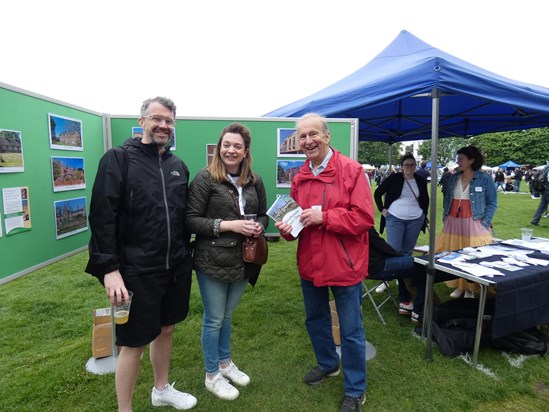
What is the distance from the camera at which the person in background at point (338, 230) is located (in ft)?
6.75

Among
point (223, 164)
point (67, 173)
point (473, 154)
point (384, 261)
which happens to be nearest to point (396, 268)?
point (384, 261)

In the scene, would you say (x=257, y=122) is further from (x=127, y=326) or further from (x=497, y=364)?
(x=497, y=364)

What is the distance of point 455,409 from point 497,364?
0.82 metres

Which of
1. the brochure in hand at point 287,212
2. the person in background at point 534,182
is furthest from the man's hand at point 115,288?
the person in background at point 534,182

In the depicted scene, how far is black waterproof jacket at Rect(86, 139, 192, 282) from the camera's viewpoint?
1664 mm

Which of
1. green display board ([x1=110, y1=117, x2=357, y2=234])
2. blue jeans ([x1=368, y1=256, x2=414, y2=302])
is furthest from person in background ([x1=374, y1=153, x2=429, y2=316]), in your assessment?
green display board ([x1=110, y1=117, x2=357, y2=234])

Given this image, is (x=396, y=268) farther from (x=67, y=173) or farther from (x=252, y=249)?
(x=67, y=173)

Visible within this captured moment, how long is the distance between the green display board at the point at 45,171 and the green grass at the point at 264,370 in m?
1.06

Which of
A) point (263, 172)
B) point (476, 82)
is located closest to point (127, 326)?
point (263, 172)

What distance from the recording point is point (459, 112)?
5.26m

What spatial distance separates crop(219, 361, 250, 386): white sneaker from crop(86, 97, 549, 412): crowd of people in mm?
11

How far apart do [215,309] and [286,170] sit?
6.05ft

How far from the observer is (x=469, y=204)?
3.99 metres

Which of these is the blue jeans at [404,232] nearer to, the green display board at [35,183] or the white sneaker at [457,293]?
the white sneaker at [457,293]
